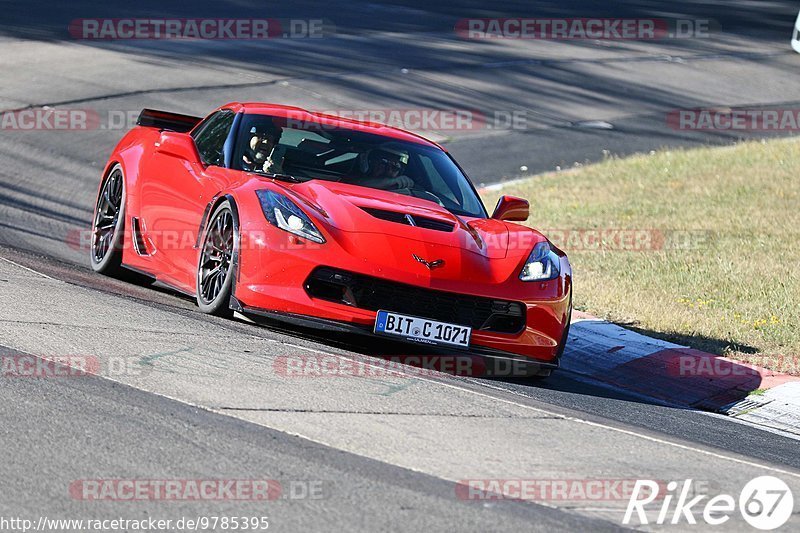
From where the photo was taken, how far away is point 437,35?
26.7m

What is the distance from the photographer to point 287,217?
7.34 meters

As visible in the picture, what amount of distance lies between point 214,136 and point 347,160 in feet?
3.50

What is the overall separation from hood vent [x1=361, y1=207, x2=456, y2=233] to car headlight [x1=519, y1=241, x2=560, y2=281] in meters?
0.51

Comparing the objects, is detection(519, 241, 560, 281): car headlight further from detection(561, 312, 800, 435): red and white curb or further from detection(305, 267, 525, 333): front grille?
detection(561, 312, 800, 435): red and white curb

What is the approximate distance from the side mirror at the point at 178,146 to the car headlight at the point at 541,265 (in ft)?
8.01

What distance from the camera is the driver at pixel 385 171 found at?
8.41 m

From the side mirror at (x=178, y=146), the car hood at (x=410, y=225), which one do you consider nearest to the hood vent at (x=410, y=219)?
the car hood at (x=410, y=225)

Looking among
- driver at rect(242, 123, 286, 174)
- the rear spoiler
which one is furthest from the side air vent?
driver at rect(242, 123, 286, 174)

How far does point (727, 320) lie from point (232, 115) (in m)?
4.08

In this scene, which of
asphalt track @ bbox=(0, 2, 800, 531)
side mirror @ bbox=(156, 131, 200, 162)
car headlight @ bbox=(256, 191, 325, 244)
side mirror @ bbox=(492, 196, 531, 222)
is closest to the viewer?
asphalt track @ bbox=(0, 2, 800, 531)

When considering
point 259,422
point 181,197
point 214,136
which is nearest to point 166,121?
point 214,136

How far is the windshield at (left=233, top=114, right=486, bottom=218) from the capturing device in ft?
27.4

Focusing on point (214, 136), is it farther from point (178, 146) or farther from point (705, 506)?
point (705, 506)

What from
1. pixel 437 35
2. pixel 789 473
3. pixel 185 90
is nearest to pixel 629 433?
pixel 789 473
